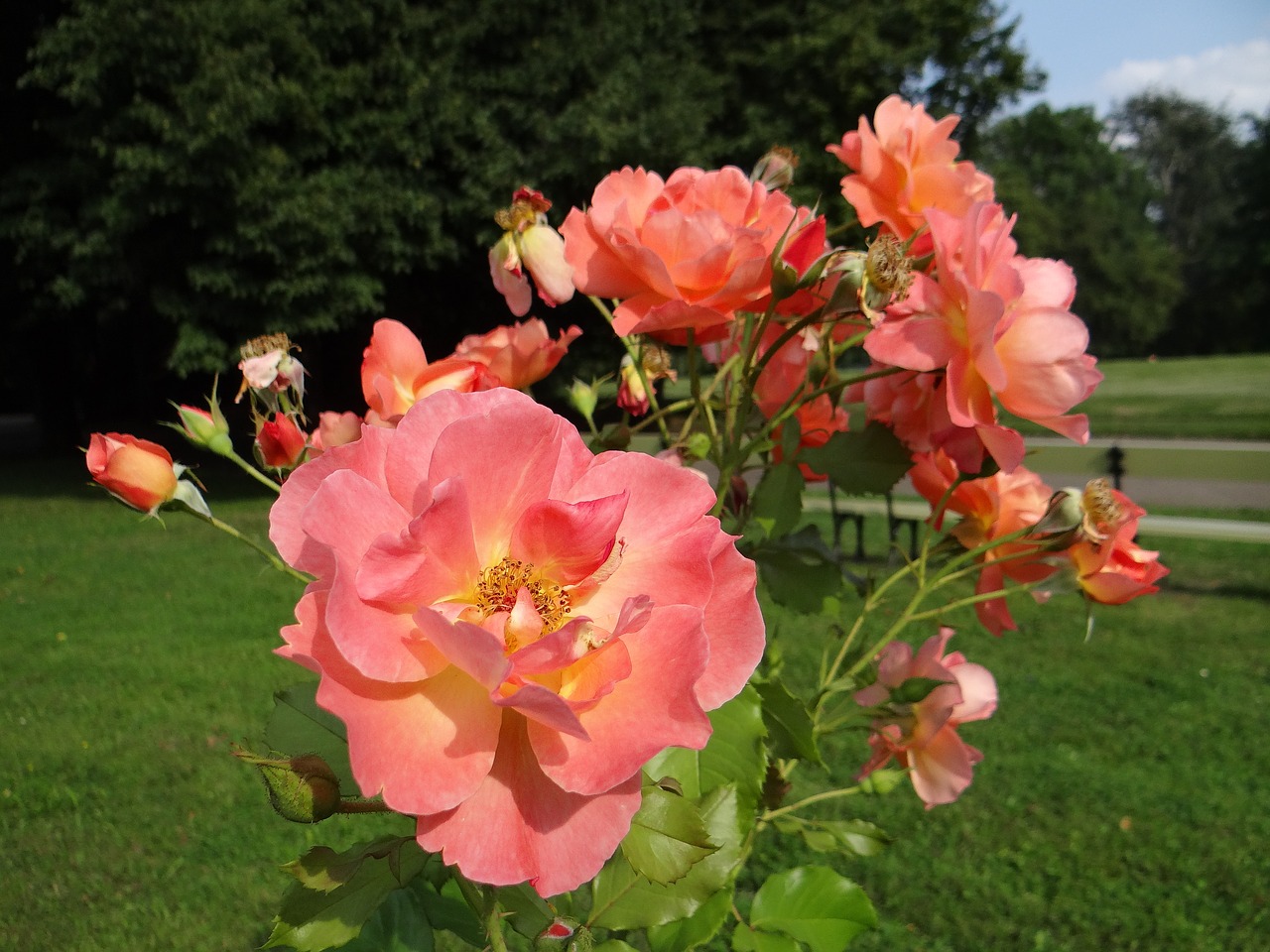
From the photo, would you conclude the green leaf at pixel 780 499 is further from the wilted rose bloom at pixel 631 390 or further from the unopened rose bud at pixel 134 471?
the unopened rose bud at pixel 134 471

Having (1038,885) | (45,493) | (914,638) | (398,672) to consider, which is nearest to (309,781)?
(398,672)

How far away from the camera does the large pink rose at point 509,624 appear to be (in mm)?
450

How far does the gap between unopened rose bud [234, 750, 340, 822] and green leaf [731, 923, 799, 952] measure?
1.95 feet

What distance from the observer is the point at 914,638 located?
187 inches

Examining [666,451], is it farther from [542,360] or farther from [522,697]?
[522,697]

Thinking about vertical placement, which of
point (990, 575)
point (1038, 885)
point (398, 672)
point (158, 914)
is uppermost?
point (398, 672)

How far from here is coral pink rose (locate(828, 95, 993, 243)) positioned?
0.85 m

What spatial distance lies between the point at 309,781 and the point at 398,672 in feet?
0.45

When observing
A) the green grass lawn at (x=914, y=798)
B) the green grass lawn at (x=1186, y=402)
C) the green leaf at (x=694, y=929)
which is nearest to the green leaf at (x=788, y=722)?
the green leaf at (x=694, y=929)

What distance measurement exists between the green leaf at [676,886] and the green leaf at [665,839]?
0.62ft

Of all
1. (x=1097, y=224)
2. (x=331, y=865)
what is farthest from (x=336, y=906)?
(x=1097, y=224)

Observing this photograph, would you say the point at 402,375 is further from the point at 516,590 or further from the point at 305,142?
the point at 305,142

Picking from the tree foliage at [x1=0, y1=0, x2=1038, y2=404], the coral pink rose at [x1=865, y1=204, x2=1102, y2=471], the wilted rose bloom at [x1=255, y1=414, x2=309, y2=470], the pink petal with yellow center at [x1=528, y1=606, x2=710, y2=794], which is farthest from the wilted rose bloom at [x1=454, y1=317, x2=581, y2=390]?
the tree foliage at [x1=0, y1=0, x2=1038, y2=404]

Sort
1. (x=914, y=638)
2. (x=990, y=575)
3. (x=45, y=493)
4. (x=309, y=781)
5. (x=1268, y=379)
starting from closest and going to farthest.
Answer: (x=309, y=781)
(x=990, y=575)
(x=914, y=638)
(x=45, y=493)
(x=1268, y=379)
